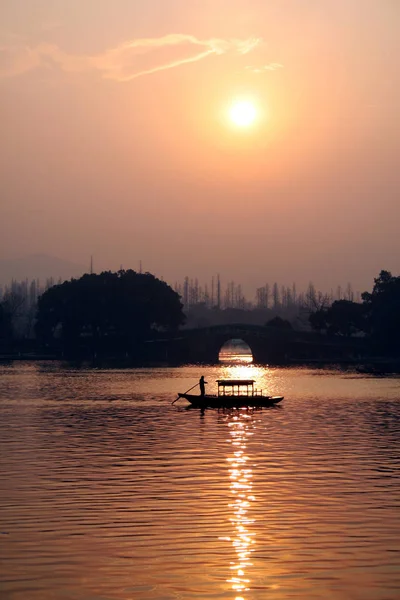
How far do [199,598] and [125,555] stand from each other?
462cm

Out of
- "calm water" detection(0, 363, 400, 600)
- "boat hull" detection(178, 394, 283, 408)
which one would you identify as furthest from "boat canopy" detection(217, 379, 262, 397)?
"calm water" detection(0, 363, 400, 600)

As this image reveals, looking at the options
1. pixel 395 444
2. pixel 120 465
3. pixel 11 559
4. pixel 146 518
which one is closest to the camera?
pixel 11 559

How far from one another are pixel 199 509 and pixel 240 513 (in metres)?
1.53

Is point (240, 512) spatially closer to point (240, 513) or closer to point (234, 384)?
point (240, 513)

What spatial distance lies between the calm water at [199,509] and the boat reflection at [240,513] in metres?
0.06

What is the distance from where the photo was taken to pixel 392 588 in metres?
23.8

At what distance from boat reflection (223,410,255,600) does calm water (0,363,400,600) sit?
55 millimetres

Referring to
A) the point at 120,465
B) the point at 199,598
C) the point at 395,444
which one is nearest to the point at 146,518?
the point at 199,598

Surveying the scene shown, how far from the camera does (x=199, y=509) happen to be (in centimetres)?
3338

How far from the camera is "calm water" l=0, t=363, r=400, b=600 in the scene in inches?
958

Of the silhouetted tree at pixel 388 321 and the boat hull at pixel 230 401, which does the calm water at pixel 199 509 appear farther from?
the silhouetted tree at pixel 388 321

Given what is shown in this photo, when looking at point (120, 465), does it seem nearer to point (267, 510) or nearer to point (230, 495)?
point (230, 495)

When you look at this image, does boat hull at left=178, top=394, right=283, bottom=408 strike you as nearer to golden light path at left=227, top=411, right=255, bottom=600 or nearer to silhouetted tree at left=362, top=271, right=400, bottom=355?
golden light path at left=227, top=411, right=255, bottom=600

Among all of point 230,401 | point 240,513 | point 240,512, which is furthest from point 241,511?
point 230,401
